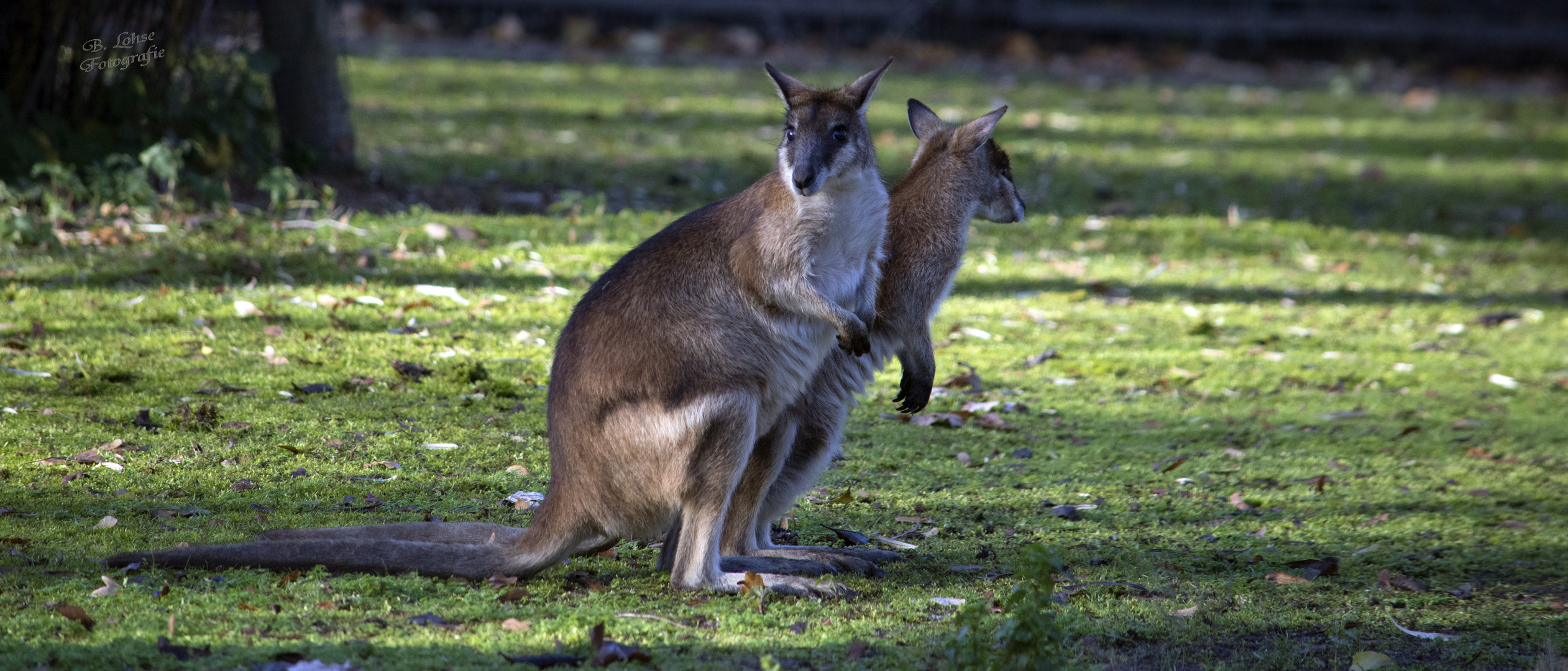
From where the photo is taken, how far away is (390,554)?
2.98m

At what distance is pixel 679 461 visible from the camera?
3031mm

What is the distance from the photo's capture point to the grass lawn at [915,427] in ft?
9.45

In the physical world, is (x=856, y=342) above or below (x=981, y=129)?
below

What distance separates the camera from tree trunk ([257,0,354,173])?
6.70 metres

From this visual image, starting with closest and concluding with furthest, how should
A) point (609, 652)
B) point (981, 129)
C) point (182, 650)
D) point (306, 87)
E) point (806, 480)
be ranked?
point (182, 650) < point (609, 652) < point (806, 480) < point (981, 129) < point (306, 87)

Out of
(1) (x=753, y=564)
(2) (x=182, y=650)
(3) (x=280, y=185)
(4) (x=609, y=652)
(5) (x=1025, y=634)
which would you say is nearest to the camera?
(5) (x=1025, y=634)

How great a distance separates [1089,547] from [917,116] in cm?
136

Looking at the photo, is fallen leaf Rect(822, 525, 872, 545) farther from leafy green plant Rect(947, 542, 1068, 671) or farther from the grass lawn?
leafy green plant Rect(947, 542, 1068, 671)

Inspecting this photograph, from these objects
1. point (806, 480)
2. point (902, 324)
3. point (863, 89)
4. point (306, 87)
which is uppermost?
point (863, 89)

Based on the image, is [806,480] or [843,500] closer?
[806,480]

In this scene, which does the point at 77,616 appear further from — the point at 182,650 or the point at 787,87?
the point at 787,87

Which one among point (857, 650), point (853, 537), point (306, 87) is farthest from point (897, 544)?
point (306, 87)

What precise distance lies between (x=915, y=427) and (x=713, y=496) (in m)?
1.75

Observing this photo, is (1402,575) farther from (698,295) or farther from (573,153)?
(573,153)
